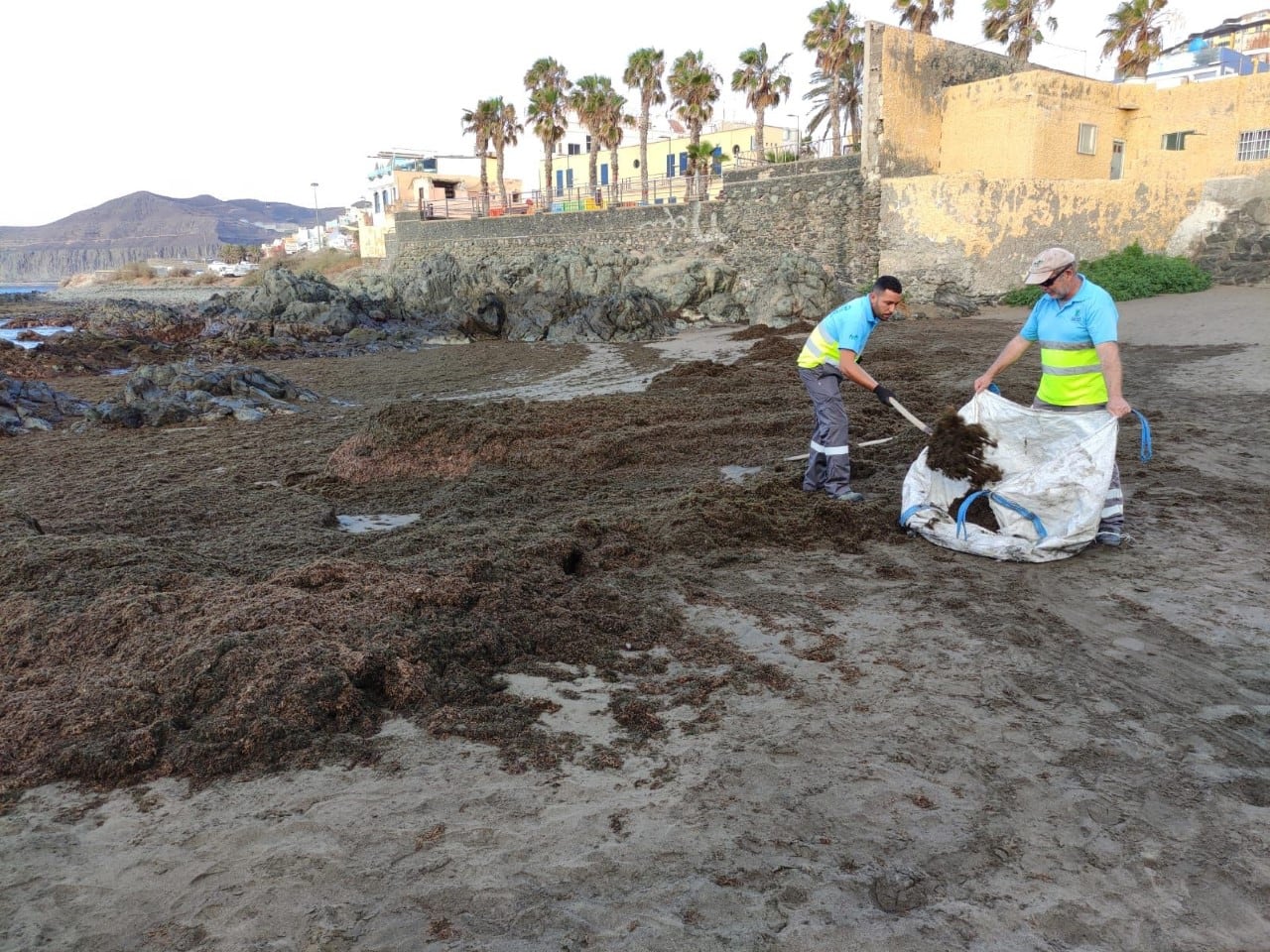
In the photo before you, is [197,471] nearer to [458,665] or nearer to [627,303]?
[458,665]

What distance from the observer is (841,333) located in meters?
6.06

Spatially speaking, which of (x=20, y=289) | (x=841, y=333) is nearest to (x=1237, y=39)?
(x=841, y=333)

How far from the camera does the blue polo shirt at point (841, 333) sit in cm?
602

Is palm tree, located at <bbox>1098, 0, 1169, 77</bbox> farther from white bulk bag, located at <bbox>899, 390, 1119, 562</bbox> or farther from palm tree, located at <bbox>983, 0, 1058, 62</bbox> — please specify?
white bulk bag, located at <bbox>899, 390, 1119, 562</bbox>

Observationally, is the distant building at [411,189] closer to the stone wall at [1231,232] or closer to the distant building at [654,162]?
the distant building at [654,162]

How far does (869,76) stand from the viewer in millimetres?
21406

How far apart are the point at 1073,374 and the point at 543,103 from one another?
126 feet

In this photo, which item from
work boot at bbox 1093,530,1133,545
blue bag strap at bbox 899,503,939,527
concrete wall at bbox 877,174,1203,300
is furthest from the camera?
concrete wall at bbox 877,174,1203,300

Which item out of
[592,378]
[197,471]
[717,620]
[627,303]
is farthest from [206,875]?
[627,303]

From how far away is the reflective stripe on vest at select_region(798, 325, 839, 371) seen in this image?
6.08 metres

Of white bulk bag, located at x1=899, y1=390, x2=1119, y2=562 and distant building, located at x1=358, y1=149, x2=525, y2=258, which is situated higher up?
distant building, located at x1=358, y1=149, x2=525, y2=258

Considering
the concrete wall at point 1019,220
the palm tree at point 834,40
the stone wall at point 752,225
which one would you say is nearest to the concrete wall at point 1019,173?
the concrete wall at point 1019,220

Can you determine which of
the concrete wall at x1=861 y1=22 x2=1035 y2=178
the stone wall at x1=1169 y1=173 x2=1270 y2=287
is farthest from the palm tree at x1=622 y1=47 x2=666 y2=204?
the stone wall at x1=1169 y1=173 x2=1270 y2=287

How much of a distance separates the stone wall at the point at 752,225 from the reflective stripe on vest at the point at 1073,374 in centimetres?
1823
